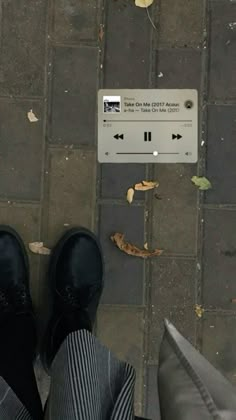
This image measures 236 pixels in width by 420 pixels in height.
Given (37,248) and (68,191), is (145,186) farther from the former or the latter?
(37,248)

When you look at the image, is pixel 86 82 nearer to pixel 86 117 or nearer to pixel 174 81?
pixel 86 117

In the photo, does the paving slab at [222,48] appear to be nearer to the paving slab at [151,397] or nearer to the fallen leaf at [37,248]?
the fallen leaf at [37,248]

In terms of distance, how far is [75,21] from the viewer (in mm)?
2010

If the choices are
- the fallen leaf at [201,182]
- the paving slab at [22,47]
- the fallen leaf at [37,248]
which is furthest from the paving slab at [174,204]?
the paving slab at [22,47]

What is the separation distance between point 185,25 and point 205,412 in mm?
1461

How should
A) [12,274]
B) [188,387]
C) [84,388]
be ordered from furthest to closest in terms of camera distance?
1. [12,274]
2. [84,388]
3. [188,387]

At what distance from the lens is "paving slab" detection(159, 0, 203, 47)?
2021 mm

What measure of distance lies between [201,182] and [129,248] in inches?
13.6

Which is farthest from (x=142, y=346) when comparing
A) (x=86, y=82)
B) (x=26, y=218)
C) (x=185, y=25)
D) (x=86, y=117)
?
(x=185, y=25)

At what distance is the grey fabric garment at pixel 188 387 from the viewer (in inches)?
38.9

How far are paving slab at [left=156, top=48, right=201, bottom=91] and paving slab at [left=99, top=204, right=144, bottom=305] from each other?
47 centimetres

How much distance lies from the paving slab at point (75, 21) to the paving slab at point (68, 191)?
1.34ft

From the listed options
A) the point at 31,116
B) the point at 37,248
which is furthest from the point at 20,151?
the point at 37,248

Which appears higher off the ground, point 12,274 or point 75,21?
point 75,21
